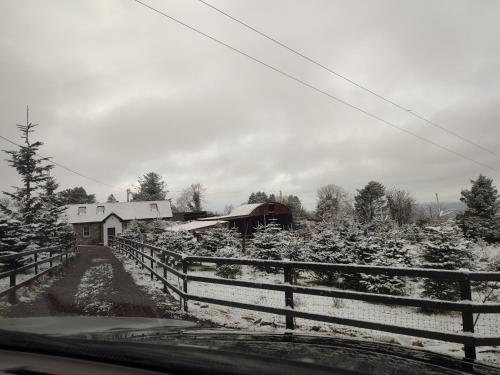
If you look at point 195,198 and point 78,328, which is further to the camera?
point 195,198

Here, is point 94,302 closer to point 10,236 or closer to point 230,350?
point 230,350

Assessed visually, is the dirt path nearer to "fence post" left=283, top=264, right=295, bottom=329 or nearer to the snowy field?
the snowy field

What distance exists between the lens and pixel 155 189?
87.2m

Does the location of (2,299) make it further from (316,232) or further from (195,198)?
(195,198)

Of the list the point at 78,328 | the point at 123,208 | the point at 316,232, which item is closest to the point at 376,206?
the point at 123,208

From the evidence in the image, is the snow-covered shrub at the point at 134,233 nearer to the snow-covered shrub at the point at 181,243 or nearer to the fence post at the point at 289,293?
the snow-covered shrub at the point at 181,243

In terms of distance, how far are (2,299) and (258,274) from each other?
9309 mm

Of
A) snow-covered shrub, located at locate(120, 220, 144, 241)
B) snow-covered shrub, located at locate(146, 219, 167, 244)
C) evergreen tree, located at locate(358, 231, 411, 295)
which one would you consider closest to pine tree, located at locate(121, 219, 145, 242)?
snow-covered shrub, located at locate(120, 220, 144, 241)

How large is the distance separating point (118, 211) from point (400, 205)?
1819 inches

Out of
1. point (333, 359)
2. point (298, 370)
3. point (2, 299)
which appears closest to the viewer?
point (298, 370)

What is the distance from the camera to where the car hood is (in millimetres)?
1958

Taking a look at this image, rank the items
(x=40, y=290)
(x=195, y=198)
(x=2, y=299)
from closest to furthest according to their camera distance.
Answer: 1. (x=2, y=299)
2. (x=40, y=290)
3. (x=195, y=198)

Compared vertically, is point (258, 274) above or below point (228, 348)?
below

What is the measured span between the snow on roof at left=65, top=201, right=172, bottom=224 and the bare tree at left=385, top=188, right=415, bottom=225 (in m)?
36.0
